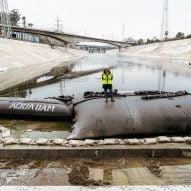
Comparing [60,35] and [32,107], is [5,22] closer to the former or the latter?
[60,35]

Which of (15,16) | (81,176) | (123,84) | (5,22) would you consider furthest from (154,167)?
(15,16)

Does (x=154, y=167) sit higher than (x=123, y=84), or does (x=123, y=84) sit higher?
(x=123, y=84)

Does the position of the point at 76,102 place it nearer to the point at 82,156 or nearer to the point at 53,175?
the point at 82,156

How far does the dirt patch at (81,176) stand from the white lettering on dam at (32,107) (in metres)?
4.59

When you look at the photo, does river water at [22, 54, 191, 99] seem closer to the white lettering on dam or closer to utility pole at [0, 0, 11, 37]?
the white lettering on dam

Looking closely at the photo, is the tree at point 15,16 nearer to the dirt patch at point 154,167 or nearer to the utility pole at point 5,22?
the utility pole at point 5,22

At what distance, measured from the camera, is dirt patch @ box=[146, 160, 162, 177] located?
727 cm

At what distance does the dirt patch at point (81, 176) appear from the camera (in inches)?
258

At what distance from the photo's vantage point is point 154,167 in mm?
7621

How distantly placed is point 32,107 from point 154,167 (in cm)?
614

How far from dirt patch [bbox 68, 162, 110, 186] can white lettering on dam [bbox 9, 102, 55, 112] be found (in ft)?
15.1

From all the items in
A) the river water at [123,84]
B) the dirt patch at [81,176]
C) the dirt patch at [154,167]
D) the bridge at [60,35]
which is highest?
the bridge at [60,35]

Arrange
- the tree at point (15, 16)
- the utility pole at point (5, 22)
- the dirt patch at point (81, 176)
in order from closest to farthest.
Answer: the dirt patch at point (81, 176) → the utility pole at point (5, 22) → the tree at point (15, 16)

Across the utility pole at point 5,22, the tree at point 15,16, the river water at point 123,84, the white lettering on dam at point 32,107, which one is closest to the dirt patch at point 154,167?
the white lettering on dam at point 32,107
